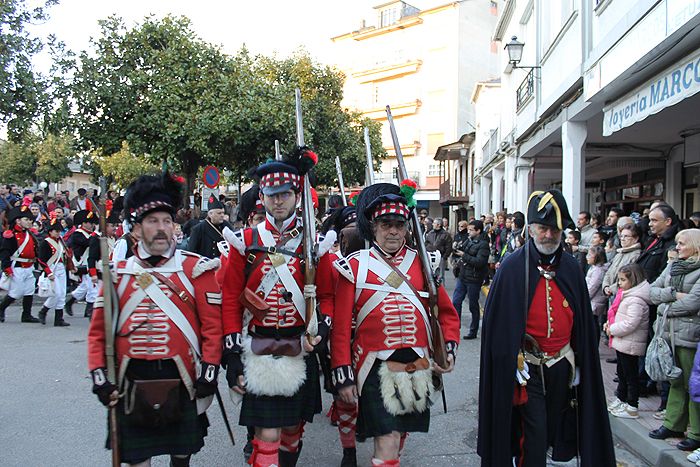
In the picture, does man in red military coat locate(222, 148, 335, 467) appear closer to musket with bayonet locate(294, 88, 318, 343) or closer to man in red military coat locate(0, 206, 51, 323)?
musket with bayonet locate(294, 88, 318, 343)

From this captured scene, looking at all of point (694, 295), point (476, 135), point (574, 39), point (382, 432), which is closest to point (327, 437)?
point (382, 432)

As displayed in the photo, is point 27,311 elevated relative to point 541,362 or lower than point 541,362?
lower

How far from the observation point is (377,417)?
135 inches

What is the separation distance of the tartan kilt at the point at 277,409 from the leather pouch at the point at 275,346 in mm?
159

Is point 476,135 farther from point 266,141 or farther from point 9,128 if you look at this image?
point 9,128

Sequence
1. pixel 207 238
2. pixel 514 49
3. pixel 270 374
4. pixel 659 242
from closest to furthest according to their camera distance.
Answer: pixel 270 374 → pixel 659 242 → pixel 207 238 → pixel 514 49

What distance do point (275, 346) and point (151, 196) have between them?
1.13 metres

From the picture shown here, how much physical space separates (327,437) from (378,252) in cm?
211

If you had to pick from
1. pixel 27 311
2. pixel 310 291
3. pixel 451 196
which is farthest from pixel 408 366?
pixel 451 196

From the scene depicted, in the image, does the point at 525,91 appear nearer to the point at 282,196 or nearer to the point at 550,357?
the point at 550,357

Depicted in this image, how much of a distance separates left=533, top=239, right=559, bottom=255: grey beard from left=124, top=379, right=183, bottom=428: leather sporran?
89.6 inches

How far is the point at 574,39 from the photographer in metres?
10.9

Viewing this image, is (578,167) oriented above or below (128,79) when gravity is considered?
below

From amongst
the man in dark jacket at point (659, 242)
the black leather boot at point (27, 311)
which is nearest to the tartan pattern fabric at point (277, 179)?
the man in dark jacket at point (659, 242)
